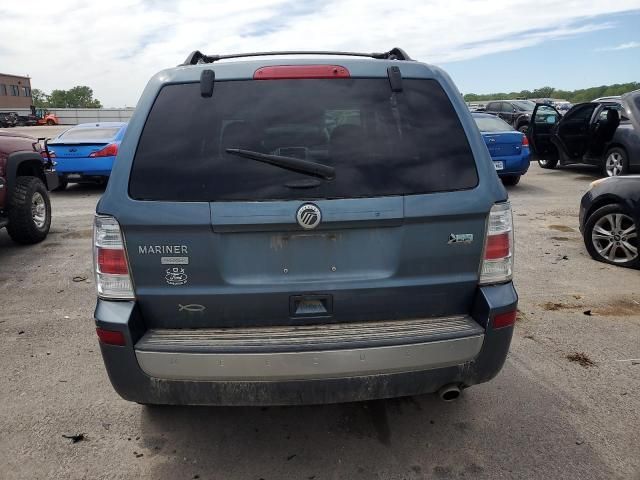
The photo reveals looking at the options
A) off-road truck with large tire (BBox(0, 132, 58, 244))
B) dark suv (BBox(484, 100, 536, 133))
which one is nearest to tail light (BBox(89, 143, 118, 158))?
off-road truck with large tire (BBox(0, 132, 58, 244))

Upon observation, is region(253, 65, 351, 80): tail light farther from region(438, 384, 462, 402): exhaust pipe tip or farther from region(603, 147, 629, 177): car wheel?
region(603, 147, 629, 177): car wheel

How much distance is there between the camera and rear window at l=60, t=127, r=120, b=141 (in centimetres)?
1163

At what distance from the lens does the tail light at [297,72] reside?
8.20 ft

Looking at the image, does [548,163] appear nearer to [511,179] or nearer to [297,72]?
[511,179]

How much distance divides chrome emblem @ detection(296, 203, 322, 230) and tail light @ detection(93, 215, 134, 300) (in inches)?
31.5

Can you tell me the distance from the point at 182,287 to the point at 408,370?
108 centimetres

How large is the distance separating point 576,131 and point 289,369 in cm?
1105

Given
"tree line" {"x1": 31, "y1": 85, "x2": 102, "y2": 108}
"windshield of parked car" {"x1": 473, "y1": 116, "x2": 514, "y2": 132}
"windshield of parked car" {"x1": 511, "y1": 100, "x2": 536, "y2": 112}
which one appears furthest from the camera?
"tree line" {"x1": 31, "y1": 85, "x2": 102, "y2": 108}

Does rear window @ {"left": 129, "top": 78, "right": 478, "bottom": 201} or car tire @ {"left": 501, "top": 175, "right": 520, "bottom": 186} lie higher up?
rear window @ {"left": 129, "top": 78, "right": 478, "bottom": 201}

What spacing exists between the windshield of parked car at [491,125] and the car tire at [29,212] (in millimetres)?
8227

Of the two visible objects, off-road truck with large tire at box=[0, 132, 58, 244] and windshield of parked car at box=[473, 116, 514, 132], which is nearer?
off-road truck with large tire at box=[0, 132, 58, 244]

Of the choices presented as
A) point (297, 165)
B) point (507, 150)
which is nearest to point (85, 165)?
A: point (507, 150)

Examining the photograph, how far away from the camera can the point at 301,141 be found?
247 centimetres

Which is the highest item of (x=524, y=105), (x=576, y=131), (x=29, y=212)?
(x=524, y=105)
